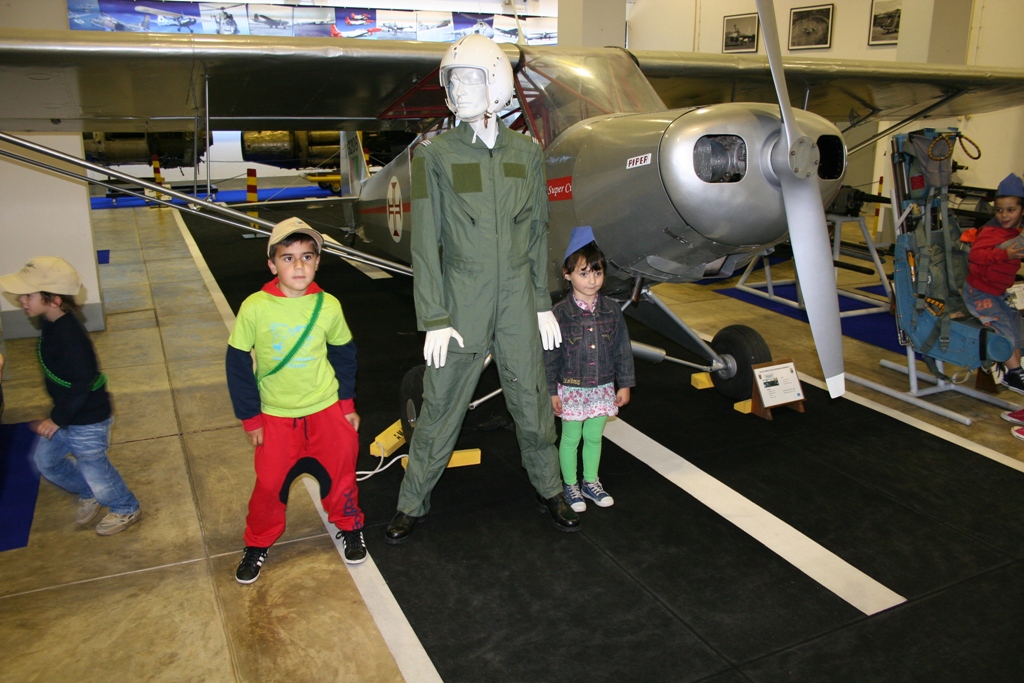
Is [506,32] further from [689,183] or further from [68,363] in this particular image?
[68,363]

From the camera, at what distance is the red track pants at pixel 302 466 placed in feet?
9.10

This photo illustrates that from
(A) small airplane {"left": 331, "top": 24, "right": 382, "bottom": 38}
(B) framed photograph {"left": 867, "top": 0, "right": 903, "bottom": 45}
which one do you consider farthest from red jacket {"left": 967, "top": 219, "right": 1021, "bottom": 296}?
(A) small airplane {"left": 331, "top": 24, "right": 382, "bottom": 38}

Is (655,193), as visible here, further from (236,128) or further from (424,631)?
(236,128)

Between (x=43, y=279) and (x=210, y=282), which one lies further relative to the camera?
(x=210, y=282)

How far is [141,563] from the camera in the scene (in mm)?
3016

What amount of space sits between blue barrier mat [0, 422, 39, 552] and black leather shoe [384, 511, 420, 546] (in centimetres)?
155

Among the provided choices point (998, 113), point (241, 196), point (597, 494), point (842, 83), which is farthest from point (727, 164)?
point (241, 196)

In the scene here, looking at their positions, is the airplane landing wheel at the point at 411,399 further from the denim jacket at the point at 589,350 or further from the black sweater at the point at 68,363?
the black sweater at the point at 68,363

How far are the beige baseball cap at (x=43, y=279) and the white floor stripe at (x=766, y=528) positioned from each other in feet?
9.19

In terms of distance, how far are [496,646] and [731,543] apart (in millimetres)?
1195

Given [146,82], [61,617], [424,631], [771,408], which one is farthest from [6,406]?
[771,408]

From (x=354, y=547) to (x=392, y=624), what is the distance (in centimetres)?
48

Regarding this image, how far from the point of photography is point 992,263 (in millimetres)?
4461

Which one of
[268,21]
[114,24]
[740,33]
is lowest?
[740,33]
